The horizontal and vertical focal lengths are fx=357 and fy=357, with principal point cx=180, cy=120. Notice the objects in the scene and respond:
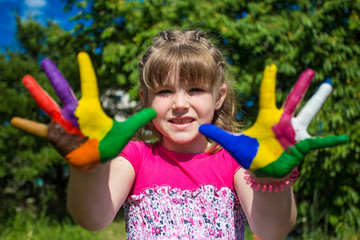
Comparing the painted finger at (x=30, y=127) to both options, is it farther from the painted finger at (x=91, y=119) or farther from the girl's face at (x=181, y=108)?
the girl's face at (x=181, y=108)

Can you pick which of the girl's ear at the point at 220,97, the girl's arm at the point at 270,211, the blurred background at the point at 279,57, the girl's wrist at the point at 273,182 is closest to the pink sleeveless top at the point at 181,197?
the girl's arm at the point at 270,211

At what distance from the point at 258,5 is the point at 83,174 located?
13.1ft

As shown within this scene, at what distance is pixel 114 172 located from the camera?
1348 millimetres

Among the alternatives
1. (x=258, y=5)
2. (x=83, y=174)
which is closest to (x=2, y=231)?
(x=83, y=174)

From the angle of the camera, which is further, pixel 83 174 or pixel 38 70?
pixel 38 70

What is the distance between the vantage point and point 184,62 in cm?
143

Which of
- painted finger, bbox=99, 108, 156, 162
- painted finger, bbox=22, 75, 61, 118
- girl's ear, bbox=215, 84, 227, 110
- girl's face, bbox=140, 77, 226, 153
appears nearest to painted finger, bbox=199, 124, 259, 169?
painted finger, bbox=99, 108, 156, 162

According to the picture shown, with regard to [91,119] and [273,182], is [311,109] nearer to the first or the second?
[273,182]

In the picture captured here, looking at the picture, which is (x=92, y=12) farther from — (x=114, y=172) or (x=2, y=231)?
(x=114, y=172)

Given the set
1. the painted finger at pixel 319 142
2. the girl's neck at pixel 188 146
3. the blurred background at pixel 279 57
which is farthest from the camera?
the blurred background at pixel 279 57

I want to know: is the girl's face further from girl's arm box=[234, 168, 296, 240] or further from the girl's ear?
girl's arm box=[234, 168, 296, 240]

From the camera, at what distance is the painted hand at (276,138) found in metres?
0.99

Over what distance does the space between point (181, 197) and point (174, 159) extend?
0.18 metres

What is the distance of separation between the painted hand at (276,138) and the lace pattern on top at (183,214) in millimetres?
421
